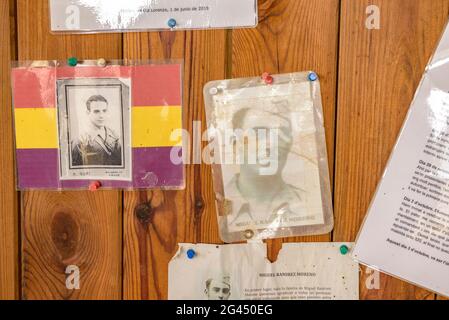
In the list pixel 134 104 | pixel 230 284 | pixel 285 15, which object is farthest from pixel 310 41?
pixel 230 284

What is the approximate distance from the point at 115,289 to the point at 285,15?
A: 0.55 m

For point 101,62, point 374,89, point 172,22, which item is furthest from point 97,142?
point 374,89

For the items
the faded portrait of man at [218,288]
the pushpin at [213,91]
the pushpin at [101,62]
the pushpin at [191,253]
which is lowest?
the faded portrait of man at [218,288]

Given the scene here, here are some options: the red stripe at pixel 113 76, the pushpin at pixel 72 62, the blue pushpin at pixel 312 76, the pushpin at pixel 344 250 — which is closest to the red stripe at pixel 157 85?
the red stripe at pixel 113 76

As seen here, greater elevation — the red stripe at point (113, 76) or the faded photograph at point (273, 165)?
the red stripe at point (113, 76)

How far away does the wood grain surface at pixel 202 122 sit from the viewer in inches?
25.1

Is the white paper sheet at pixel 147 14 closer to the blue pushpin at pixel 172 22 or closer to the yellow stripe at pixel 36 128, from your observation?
the blue pushpin at pixel 172 22

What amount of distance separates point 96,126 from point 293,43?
0.36 metres

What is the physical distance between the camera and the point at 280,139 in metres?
0.65

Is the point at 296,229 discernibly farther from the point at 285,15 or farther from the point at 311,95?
the point at 285,15

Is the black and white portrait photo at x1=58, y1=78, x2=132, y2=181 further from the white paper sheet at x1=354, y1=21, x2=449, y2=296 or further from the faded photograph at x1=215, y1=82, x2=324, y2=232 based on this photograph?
the white paper sheet at x1=354, y1=21, x2=449, y2=296

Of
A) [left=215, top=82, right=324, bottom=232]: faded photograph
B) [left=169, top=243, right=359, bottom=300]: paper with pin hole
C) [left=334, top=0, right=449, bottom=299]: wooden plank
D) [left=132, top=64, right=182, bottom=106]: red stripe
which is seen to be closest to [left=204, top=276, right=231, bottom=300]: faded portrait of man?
[left=169, top=243, right=359, bottom=300]: paper with pin hole

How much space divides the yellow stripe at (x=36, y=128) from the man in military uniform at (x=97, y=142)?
0.14 ft
